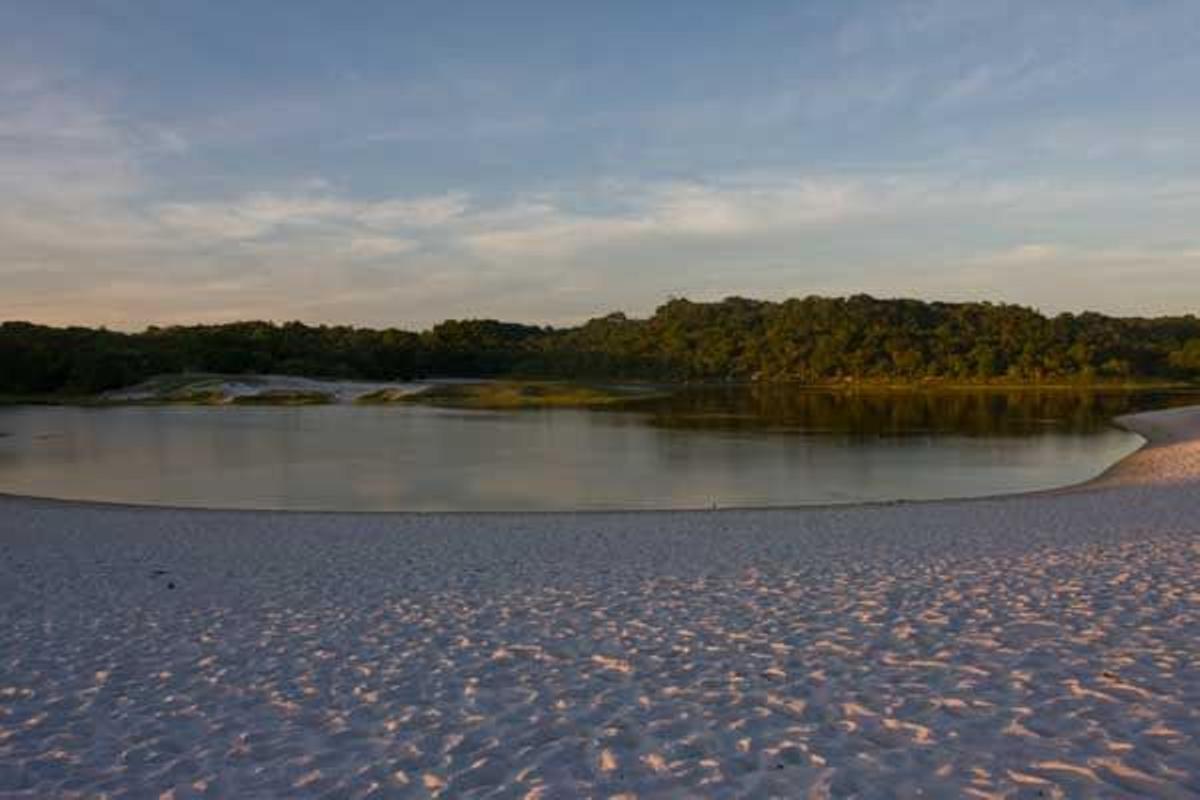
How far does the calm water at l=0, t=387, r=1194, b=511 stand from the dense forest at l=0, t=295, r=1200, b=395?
56.5m

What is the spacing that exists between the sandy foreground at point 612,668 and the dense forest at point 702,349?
97.5 meters

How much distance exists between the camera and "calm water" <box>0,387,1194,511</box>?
23547mm

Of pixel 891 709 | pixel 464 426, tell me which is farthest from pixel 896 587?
pixel 464 426

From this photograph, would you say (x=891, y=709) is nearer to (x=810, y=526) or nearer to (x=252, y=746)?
(x=252, y=746)

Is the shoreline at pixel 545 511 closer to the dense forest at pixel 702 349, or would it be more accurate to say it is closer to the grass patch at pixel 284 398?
the grass patch at pixel 284 398

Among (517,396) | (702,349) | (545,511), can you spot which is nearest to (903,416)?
(517,396)

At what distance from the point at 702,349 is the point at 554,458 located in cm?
13263

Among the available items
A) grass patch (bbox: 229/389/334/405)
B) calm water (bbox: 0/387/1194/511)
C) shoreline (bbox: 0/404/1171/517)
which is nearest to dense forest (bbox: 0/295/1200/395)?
grass patch (bbox: 229/389/334/405)

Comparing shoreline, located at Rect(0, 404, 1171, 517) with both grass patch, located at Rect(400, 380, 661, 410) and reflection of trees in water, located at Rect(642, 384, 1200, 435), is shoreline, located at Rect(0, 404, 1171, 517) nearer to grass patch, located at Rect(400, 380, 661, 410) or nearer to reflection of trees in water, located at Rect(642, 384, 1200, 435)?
reflection of trees in water, located at Rect(642, 384, 1200, 435)

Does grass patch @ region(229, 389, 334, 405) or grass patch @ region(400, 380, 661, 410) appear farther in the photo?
grass patch @ region(229, 389, 334, 405)

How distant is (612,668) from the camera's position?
7.88 m

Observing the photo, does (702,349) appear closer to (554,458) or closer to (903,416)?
(903,416)

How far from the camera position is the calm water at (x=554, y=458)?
23547mm

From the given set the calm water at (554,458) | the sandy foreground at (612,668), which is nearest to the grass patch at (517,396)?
the calm water at (554,458)
